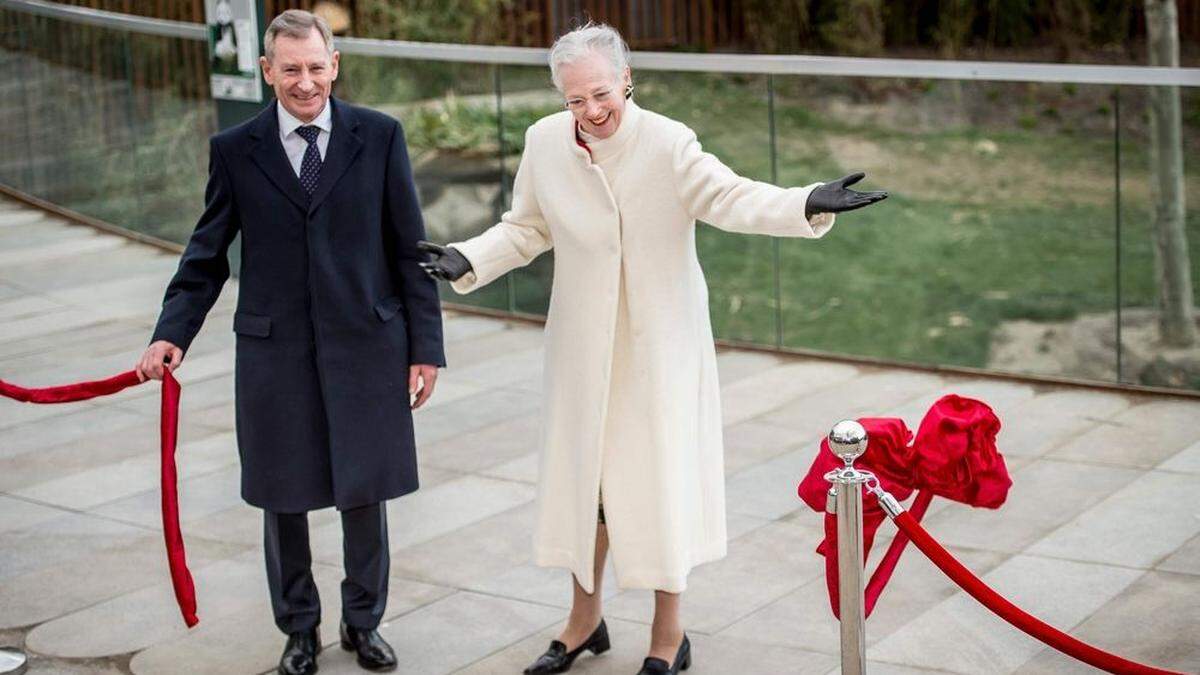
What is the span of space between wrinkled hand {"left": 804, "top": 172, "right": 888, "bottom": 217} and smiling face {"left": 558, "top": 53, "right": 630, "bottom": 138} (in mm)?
599

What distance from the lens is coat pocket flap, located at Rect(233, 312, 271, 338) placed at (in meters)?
4.68

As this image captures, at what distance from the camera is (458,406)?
795 cm

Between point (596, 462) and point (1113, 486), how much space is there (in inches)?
107

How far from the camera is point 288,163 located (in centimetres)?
464

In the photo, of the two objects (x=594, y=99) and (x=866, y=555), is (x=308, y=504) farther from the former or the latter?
(x=866, y=555)

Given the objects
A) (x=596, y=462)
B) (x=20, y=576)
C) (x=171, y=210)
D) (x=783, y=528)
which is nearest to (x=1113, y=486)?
(x=783, y=528)

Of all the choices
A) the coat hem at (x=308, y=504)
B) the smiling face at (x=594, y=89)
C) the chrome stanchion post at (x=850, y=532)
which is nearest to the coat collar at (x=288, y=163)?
the smiling face at (x=594, y=89)

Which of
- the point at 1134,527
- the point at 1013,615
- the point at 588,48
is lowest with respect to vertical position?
the point at 1134,527

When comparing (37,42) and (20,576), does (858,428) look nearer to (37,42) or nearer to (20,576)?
(20,576)

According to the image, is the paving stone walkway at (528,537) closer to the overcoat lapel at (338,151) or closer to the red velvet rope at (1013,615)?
the red velvet rope at (1013,615)

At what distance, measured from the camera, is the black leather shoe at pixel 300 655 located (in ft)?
15.9

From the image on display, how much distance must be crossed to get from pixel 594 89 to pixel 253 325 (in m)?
1.16

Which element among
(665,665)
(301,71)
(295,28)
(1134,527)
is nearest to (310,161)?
(301,71)

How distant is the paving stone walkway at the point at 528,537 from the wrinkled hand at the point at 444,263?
3.89 ft
